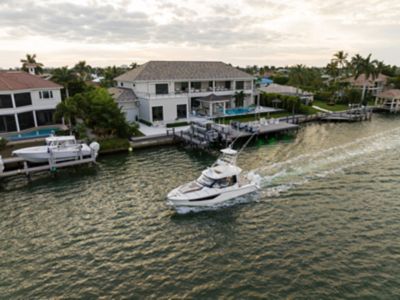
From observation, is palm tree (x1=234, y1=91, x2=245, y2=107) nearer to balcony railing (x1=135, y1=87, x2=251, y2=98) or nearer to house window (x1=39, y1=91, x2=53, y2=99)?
balcony railing (x1=135, y1=87, x2=251, y2=98)

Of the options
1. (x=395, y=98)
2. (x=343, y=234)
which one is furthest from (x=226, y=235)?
(x=395, y=98)

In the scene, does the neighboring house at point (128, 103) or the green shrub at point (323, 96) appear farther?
the green shrub at point (323, 96)

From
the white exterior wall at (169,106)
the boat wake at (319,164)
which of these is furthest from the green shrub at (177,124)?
the boat wake at (319,164)

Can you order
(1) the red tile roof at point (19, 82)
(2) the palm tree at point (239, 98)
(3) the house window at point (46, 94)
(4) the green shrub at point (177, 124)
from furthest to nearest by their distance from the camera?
(2) the palm tree at point (239, 98), (4) the green shrub at point (177, 124), (3) the house window at point (46, 94), (1) the red tile roof at point (19, 82)

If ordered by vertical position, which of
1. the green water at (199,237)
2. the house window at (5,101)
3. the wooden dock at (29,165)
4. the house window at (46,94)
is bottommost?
the green water at (199,237)

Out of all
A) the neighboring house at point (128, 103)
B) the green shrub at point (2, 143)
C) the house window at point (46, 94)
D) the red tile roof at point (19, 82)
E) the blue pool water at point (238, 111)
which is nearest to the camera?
the green shrub at point (2, 143)

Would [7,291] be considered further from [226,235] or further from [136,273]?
[226,235]

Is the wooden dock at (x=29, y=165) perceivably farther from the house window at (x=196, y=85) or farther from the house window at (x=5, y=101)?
the house window at (x=196, y=85)

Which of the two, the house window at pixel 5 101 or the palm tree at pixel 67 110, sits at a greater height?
the house window at pixel 5 101
